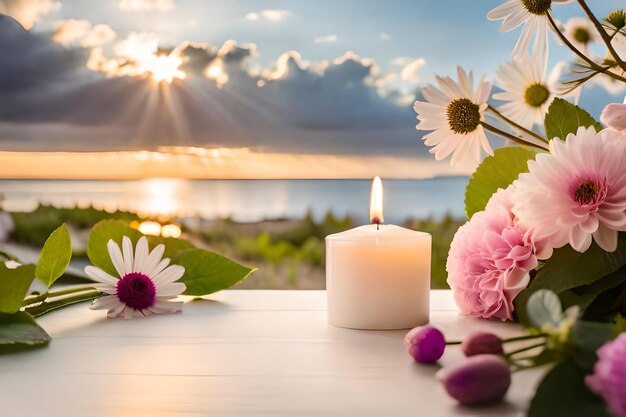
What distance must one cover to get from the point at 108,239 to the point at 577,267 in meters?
0.49

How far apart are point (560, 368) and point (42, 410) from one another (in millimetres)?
296

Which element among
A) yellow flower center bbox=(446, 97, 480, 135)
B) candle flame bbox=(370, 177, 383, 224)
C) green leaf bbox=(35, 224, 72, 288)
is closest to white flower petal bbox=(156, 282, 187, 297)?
green leaf bbox=(35, 224, 72, 288)

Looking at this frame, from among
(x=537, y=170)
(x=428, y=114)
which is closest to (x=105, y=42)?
(x=428, y=114)

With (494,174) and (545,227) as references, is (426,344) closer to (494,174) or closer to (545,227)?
(545,227)

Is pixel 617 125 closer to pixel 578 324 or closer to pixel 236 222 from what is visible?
pixel 578 324

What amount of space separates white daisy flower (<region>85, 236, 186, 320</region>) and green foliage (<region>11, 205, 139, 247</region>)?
1.19 metres

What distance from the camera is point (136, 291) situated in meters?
0.74

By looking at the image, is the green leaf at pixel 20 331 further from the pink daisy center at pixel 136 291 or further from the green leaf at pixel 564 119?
the green leaf at pixel 564 119

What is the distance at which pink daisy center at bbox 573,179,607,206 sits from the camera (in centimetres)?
54

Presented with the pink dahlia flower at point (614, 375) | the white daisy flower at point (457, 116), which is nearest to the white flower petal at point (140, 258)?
the white daisy flower at point (457, 116)

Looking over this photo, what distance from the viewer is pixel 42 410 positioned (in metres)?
0.43

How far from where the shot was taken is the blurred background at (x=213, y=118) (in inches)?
71.1

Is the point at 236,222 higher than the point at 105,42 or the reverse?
the reverse

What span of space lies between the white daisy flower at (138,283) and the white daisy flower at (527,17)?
0.41 metres
